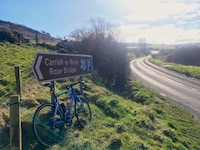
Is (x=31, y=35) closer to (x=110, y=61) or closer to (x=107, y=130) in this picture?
(x=110, y=61)

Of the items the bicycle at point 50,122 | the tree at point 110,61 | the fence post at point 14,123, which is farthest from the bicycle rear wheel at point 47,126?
the tree at point 110,61

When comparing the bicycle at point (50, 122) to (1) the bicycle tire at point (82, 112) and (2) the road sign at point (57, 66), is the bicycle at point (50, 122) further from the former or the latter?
(1) the bicycle tire at point (82, 112)

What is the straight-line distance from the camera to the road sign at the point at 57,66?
17.2 ft

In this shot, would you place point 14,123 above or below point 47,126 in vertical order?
above

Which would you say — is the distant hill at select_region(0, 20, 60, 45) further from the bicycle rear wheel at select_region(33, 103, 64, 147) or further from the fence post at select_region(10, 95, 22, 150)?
the fence post at select_region(10, 95, 22, 150)

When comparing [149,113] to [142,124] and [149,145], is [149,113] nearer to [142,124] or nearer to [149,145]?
[142,124]

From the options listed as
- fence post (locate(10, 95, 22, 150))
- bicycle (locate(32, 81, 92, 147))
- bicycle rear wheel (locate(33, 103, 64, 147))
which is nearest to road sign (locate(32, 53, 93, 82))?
bicycle (locate(32, 81, 92, 147))

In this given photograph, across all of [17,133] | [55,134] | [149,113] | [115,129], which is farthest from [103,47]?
[17,133]

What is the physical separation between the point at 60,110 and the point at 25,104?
156cm

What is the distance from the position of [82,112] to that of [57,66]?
176 cm

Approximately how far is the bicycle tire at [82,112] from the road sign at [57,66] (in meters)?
0.80

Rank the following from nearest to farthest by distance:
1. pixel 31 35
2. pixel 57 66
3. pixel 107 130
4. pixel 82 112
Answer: pixel 57 66
pixel 107 130
pixel 82 112
pixel 31 35

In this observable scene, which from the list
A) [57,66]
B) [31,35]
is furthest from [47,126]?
[31,35]

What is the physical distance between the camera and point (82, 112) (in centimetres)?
693
